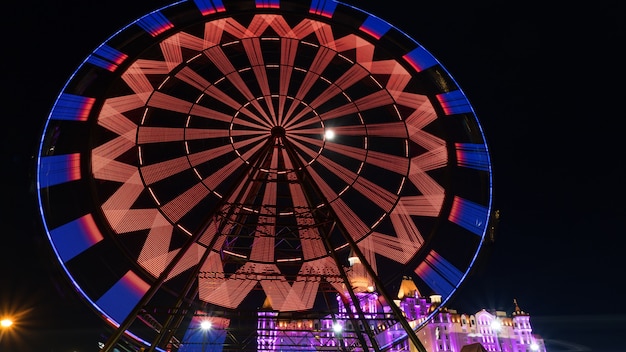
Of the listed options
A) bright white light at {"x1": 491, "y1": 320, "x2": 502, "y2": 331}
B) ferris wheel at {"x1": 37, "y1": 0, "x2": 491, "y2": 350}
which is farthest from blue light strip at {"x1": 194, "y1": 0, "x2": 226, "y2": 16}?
bright white light at {"x1": 491, "y1": 320, "x2": 502, "y2": 331}

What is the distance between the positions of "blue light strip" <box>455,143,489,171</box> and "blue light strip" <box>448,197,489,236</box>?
121cm

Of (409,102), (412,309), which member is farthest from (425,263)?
(412,309)

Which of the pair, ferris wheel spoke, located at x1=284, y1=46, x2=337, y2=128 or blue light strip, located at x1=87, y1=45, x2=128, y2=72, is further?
ferris wheel spoke, located at x1=284, y1=46, x2=337, y2=128

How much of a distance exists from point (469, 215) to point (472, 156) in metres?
1.97

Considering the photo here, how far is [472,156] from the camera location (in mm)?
14094

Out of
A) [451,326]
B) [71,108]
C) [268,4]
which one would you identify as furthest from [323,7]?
[451,326]

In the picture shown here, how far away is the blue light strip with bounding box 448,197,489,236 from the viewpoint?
44.5ft

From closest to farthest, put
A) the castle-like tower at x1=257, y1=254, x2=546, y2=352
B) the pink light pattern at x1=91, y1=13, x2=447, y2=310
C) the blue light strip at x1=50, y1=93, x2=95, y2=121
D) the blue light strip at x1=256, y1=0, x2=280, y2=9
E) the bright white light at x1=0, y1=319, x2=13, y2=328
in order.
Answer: the blue light strip at x1=50, y1=93, x2=95, y2=121, the bright white light at x1=0, y1=319, x2=13, y2=328, the blue light strip at x1=256, y1=0, x2=280, y2=9, the pink light pattern at x1=91, y1=13, x2=447, y2=310, the castle-like tower at x1=257, y1=254, x2=546, y2=352

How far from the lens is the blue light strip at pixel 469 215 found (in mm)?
13555

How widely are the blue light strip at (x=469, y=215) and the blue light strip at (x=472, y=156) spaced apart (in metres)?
1.21

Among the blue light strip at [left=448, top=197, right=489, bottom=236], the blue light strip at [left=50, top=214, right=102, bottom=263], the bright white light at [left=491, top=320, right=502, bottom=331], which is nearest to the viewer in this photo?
the blue light strip at [left=50, top=214, right=102, bottom=263]

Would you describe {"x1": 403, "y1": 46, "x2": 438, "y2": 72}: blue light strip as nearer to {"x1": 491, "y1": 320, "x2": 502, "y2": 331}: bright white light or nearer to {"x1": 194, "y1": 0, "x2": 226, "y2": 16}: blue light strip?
{"x1": 194, "y1": 0, "x2": 226, "y2": 16}: blue light strip

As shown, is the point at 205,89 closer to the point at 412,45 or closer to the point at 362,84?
the point at 362,84

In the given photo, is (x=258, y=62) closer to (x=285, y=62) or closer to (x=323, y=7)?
(x=285, y=62)
